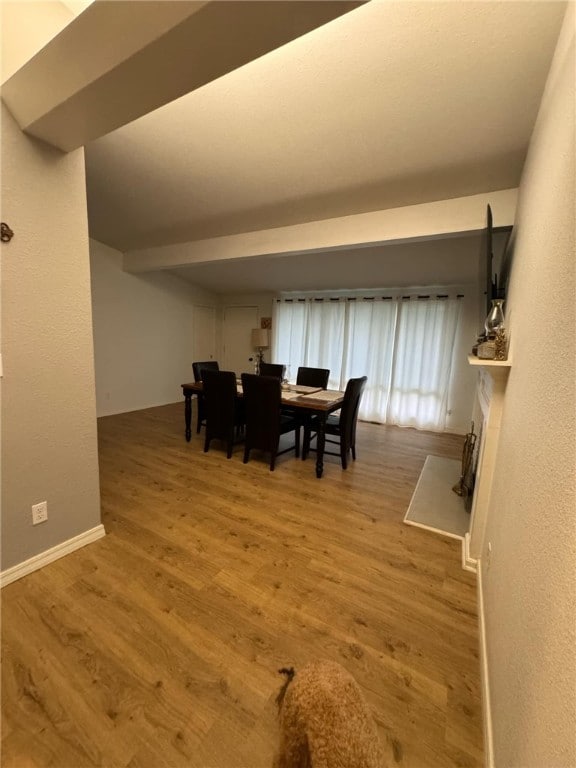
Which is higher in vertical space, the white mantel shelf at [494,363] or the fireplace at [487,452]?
the white mantel shelf at [494,363]

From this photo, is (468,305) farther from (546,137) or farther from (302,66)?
(302,66)

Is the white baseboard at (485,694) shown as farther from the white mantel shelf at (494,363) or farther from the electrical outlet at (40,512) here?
the electrical outlet at (40,512)

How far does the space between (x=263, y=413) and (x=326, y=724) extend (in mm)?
2575

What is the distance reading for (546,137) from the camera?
1.38 meters

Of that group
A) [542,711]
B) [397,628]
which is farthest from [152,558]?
[542,711]

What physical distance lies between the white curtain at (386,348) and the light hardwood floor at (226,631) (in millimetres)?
2682

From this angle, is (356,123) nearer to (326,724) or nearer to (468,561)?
(326,724)

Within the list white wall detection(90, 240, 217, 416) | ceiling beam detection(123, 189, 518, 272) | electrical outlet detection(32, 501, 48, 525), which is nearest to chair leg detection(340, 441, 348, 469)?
ceiling beam detection(123, 189, 518, 272)

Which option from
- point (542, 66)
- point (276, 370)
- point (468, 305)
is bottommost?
point (276, 370)

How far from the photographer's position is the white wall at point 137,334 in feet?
15.5

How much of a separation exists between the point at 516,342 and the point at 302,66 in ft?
5.92

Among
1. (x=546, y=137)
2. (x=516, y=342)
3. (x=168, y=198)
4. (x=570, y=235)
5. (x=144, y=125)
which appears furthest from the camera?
(x=168, y=198)

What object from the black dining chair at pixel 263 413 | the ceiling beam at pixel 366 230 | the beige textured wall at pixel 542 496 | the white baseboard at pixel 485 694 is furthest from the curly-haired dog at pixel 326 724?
the ceiling beam at pixel 366 230

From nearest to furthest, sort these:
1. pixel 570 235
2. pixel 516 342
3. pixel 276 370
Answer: pixel 570 235 < pixel 516 342 < pixel 276 370
